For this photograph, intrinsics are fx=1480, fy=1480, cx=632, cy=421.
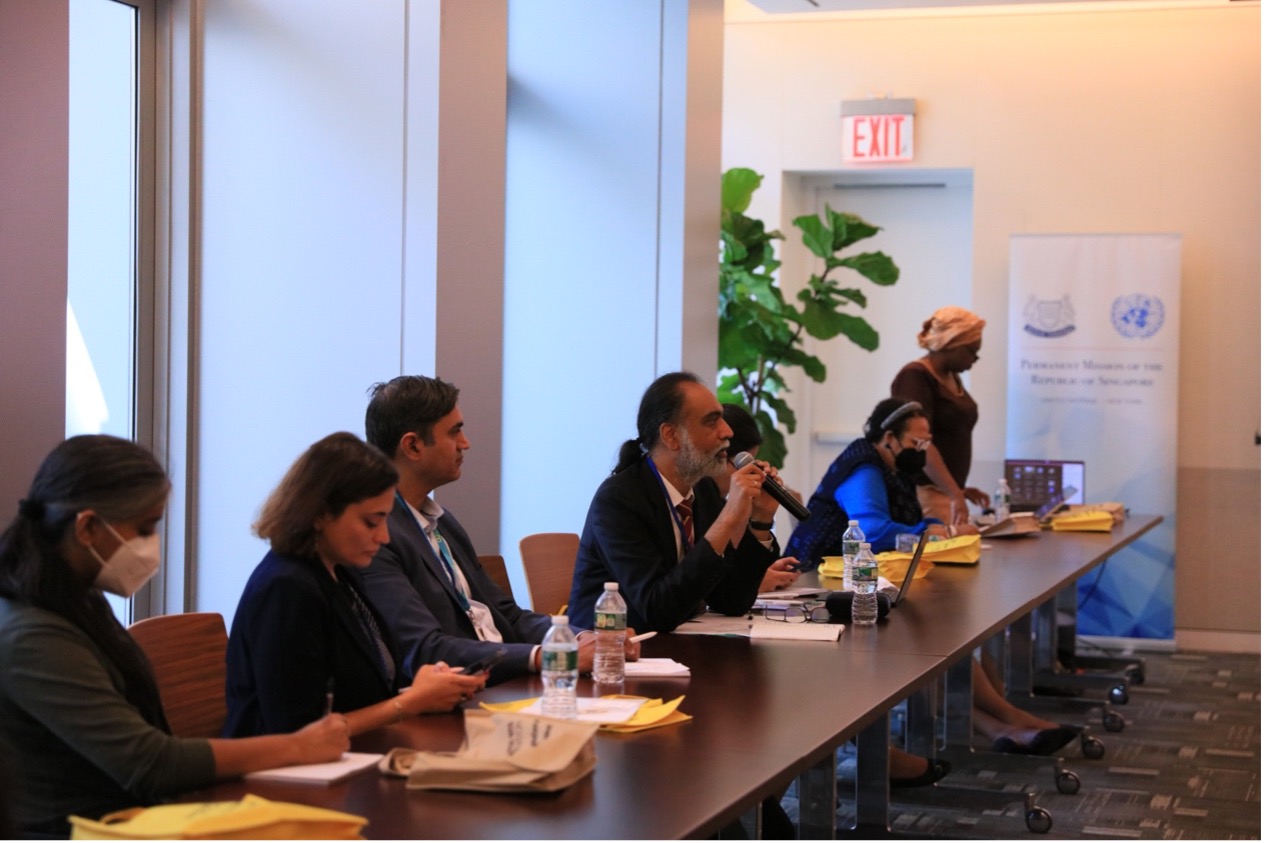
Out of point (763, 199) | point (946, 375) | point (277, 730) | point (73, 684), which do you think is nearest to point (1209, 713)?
point (946, 375)

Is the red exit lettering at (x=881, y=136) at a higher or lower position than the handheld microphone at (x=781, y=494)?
higher

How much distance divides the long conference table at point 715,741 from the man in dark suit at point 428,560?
14cm

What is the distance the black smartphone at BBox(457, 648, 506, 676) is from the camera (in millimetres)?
2855

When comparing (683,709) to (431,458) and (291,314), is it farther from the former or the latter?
(291,314)

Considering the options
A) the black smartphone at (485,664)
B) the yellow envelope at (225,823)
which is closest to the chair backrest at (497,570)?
the black smartphone at (485,664)

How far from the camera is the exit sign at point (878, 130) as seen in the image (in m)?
8.59

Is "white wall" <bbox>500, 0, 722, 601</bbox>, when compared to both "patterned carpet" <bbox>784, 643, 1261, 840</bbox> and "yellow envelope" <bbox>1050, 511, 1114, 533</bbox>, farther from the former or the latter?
"yellow envelope" <bbox>1050, 511, 1114, 533</bbox>

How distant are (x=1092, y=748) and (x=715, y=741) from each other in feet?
11.5

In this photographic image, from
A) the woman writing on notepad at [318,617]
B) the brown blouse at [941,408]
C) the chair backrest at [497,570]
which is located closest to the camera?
the woman writing on notepad at [318,617]

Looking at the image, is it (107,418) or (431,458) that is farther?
(107,418)

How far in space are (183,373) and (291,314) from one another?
38 cm

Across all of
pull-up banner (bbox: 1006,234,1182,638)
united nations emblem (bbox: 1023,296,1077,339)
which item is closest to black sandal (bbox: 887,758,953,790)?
pull-up banner (bbox: 1006,234,1182,638)

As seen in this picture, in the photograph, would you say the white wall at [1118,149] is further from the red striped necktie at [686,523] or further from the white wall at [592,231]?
the red striped necktie at [686,523]

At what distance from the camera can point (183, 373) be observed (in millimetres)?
4531
